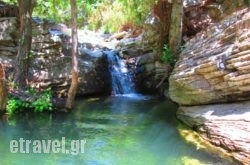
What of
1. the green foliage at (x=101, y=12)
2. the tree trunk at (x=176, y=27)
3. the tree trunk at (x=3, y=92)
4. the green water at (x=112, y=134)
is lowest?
the green water at (x=112, y=134)

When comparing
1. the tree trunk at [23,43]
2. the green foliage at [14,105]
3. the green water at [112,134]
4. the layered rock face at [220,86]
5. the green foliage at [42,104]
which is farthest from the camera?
the tree trunk at [23,43]

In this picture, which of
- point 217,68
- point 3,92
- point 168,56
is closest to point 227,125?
point 217,68

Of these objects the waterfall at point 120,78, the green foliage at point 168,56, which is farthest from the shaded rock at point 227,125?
the waterfall at point 120,78

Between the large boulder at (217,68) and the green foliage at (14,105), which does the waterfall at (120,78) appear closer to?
the green foliage at (14,105)

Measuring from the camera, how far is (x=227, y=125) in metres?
7.32

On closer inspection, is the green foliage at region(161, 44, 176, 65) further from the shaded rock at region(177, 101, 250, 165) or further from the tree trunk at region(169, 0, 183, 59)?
the shaded rock at region(177, 101, 250, 165)

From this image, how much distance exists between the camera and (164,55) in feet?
42.0

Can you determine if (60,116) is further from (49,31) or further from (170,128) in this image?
(49,31)

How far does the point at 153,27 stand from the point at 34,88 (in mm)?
5252

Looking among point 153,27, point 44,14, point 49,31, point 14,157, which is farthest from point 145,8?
A: point 14,157

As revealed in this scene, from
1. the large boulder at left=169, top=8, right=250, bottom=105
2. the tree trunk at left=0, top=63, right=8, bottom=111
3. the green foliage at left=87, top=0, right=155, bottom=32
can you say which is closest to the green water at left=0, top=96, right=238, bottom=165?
the tree trunk at left=0, top=63, right=8, bottom=111

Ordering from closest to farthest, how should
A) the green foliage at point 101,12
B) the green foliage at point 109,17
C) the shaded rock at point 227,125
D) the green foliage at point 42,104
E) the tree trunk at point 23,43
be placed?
the shaded rock at point 227,125 → the green foliage at point 42,104 → the tree trunk at point 23,43 → the green foliage at point 101,12 → the green foliage at point 109,17

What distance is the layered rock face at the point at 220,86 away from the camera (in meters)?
7.16

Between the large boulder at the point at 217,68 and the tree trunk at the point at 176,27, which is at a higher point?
the tree trunk at the point at 176,27
